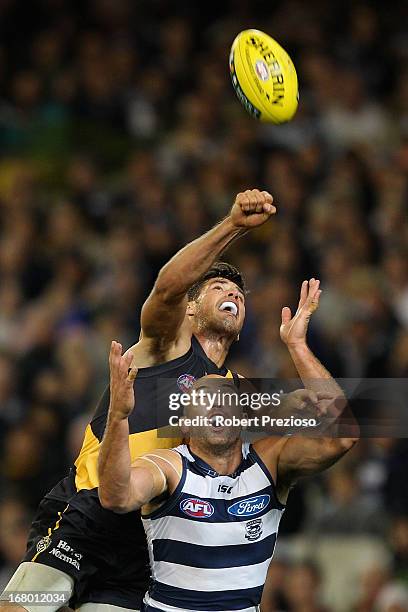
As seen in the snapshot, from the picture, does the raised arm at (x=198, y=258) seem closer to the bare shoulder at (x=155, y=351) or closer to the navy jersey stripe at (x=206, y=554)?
the bare shoulder at (x=155, y=351)

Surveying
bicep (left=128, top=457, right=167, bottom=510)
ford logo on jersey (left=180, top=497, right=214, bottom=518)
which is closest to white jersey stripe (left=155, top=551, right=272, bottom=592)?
ford logo on jersey (left=180, top=497, right=214, bottom=518)

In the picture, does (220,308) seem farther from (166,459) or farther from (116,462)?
(116,462)

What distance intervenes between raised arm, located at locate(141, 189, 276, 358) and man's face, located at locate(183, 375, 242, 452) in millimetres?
368

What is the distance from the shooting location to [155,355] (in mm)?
5941

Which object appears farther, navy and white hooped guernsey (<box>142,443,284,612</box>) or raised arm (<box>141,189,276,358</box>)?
raised arm (<box>141,189,276,358</box>)

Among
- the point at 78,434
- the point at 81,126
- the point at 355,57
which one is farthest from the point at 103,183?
the point at 78,434

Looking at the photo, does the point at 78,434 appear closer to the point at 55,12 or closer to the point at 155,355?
the point at 155,355

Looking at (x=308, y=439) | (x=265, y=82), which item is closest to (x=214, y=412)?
(x=308, y=439)

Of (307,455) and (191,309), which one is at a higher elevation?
(191,309)

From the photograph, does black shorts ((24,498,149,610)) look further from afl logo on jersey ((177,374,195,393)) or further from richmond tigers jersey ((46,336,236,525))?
afl logo on jersey ((177,374,195,393))

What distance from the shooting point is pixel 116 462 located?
5023 mm

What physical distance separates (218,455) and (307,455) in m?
0.38

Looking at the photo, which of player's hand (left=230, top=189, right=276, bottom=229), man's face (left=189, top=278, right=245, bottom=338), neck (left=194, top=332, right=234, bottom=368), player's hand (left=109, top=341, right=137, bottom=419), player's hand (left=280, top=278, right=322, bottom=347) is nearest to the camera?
player's hand (left=109, top=341, right=137, bottom=419)

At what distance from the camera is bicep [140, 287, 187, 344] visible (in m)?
5.75
